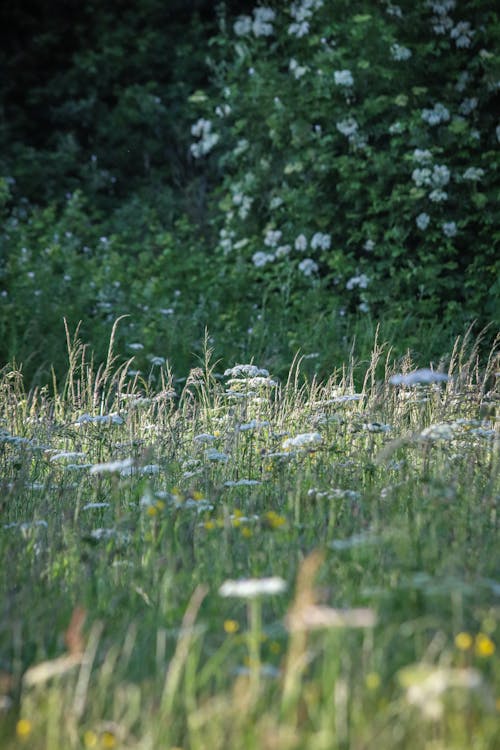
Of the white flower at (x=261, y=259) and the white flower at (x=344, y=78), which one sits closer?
the white flower at (x=344, y=78)

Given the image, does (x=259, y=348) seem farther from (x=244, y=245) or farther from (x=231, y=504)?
(x=231, y=504)

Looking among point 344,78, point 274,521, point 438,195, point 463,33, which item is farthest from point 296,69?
point 274,521

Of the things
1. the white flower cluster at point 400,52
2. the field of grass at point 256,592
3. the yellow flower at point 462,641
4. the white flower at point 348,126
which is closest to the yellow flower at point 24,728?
the field of grass at point 256,592

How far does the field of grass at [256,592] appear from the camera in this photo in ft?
6.98

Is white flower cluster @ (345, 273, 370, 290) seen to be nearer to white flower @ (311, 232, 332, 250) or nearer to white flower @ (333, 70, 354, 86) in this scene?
white flower @ (311, 232, 332, 250)

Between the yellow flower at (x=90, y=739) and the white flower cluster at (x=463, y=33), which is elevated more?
the white flower cluster at (x=463, y=33)

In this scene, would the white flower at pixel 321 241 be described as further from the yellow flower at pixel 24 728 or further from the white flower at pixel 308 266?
the yellow flower at pixel 24 728

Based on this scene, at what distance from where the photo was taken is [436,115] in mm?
9586

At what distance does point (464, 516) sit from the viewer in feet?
11.7

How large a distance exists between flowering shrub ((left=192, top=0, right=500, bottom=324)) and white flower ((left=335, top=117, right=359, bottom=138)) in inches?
0.4

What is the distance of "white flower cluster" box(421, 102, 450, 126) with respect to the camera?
9570 mm

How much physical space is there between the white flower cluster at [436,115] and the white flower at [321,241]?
1501 mm

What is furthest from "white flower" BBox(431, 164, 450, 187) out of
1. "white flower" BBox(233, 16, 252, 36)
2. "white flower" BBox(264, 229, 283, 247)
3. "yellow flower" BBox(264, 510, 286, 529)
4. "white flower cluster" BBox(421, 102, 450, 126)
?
"yellow flower" BBox(264, 510, 286, 529)

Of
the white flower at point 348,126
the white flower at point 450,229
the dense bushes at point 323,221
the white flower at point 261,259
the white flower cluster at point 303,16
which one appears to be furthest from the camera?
the white flower cluster at point 303,16
